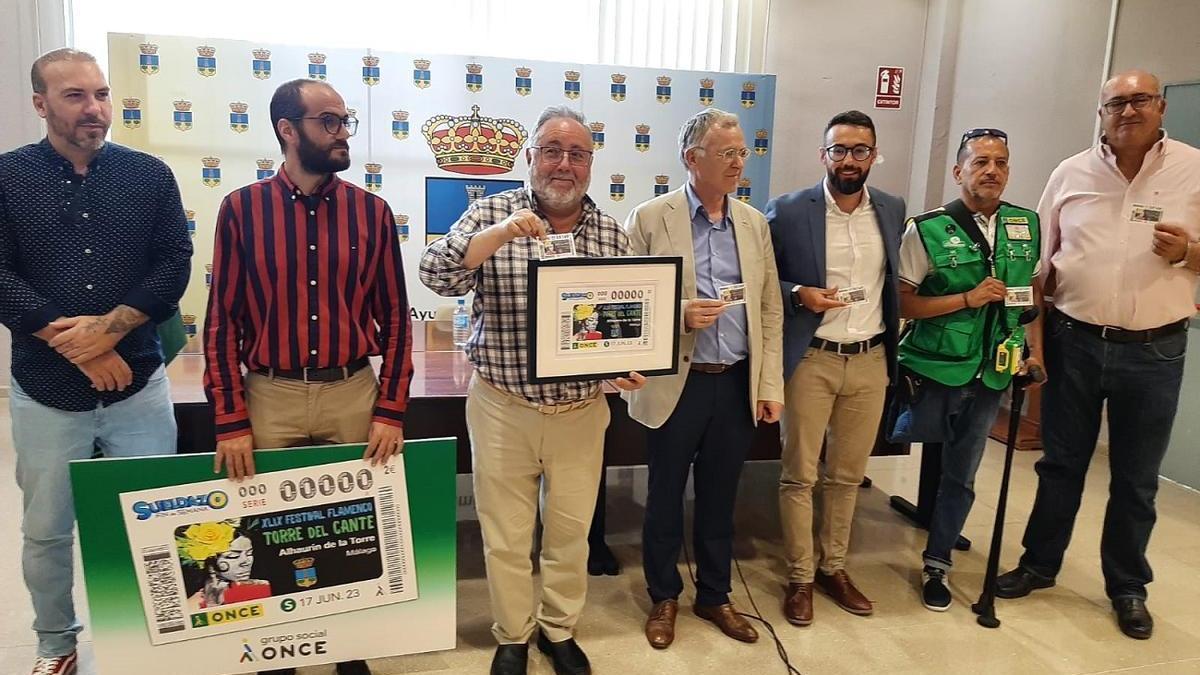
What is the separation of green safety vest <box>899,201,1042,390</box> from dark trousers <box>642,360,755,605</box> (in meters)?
0.78

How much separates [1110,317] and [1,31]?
20.2ft

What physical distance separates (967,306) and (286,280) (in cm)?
213

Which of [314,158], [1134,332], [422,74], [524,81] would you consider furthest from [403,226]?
[1134,332]

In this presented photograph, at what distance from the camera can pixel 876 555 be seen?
333 cm

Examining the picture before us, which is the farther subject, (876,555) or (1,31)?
(1,31)

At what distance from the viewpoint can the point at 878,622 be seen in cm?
278

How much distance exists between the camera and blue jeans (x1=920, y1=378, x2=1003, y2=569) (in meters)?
2.77

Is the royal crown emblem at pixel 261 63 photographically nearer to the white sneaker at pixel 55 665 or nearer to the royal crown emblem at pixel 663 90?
the royal crown emblem at pixel 663 90

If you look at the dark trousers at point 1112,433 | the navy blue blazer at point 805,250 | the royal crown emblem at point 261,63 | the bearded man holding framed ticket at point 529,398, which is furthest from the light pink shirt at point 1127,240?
the royal crown emblem at point 261,63

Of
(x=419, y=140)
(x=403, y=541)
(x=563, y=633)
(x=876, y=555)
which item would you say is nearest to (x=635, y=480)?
(x=876, y=555)

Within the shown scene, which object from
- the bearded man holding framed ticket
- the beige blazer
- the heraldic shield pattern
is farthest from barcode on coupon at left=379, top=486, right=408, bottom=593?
the heraldic shield pattern

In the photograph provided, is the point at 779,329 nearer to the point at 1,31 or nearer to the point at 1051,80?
the point at 1051,80

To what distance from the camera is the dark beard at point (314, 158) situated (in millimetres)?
1904

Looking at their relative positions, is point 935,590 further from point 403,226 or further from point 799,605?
Answer: point 403,226
